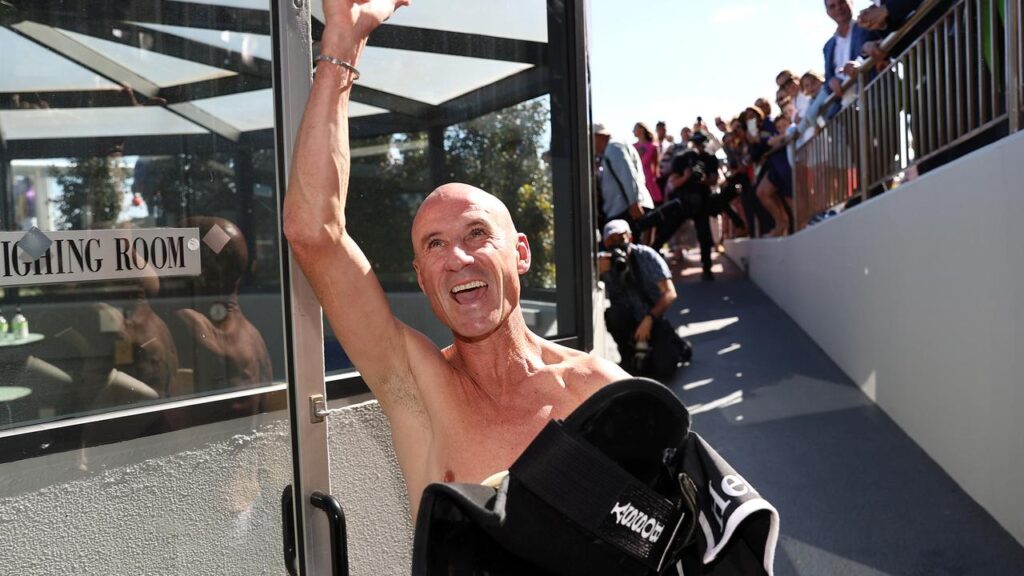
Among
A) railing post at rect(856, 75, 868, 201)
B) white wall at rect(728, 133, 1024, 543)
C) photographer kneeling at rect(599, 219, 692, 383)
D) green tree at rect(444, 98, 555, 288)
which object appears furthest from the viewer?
photographer kneeling at rect(599, 219, 692, 383)

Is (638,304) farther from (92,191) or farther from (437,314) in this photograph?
(92,191)

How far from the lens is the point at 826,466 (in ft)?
18.2

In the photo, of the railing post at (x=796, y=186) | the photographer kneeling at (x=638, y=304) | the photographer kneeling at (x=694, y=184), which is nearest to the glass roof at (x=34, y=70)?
the photographer kneeling at (x=638, y=304)

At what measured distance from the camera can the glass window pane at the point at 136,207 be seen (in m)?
1.54

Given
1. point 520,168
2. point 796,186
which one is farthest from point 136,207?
point 796,186

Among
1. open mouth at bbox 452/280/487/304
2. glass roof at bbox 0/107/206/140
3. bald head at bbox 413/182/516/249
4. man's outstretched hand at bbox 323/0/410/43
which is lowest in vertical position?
open mouth at bbox 452/280/487/304

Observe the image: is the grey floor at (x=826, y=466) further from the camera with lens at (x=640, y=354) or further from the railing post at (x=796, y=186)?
the railing post at (x=796, y=186)

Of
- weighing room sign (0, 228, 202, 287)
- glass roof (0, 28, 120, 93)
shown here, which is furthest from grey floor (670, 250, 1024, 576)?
glass roof (0, 28, 120, 93)

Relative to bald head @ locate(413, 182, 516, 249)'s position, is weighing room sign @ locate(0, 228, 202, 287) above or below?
below

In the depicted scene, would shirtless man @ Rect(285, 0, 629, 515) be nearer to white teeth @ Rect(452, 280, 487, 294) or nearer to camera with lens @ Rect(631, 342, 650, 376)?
white teeth @ Rect(452, 280, 487, 294)

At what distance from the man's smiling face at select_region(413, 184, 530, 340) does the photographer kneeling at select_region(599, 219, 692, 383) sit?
5482mm

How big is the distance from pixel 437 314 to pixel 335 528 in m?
0.44

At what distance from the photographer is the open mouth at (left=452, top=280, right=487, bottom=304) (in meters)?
1.76

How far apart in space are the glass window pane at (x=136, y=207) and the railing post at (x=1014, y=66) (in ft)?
11.9
